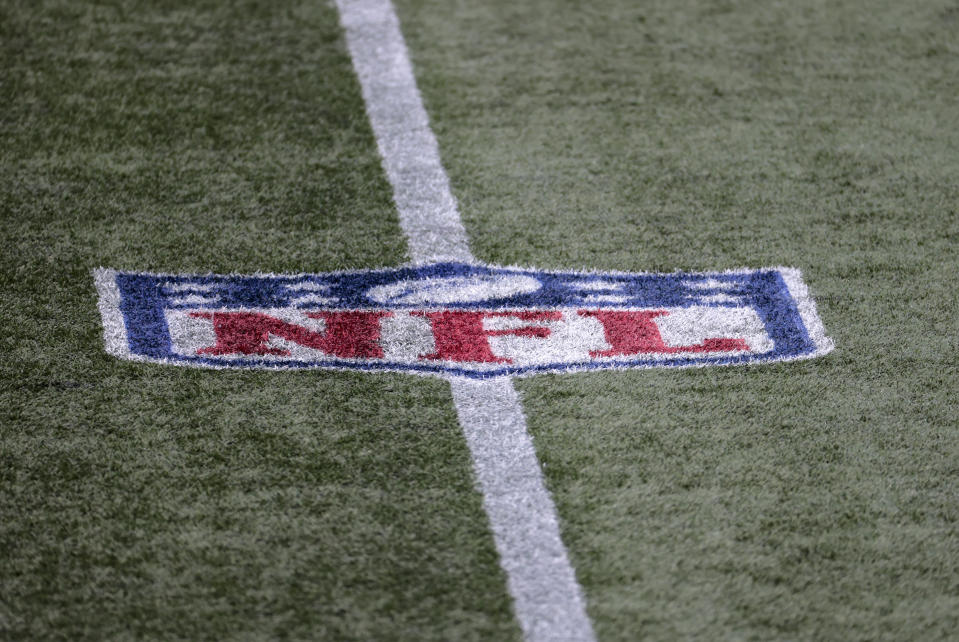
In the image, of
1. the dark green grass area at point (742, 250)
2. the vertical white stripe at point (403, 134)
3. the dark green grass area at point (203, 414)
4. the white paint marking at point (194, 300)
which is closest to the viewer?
the dark green grass area at point (203, 414)

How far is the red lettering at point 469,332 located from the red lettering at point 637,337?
123 millimetres

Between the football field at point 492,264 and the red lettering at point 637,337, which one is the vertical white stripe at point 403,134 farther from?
the red lettering at point 637,337

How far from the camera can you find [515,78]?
3.99 m

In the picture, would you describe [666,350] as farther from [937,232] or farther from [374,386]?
[937,232]

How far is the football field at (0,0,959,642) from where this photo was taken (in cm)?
230

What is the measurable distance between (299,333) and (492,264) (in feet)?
1.84

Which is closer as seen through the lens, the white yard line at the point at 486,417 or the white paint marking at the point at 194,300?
the white yard line at the point at 486,417

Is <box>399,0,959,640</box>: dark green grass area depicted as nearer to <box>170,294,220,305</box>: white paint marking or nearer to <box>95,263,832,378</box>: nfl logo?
<box>95,263,832,378</box>: nfl logo

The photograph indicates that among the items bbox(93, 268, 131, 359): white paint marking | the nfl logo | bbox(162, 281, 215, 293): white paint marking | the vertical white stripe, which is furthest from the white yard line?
bbox(93, 268, 131, 359): white paint marking

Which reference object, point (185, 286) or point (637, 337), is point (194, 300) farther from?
point (637, 337)

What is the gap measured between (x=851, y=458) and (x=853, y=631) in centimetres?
50

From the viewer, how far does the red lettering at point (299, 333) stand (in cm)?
284

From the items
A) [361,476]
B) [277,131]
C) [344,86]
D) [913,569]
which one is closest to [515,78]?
[344,86]

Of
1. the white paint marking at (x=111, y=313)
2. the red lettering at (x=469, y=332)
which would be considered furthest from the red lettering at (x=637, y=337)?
the white paint marking at (x=111, y=313)
